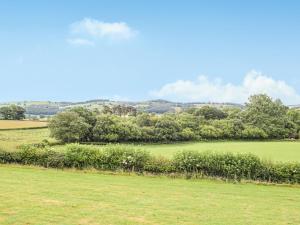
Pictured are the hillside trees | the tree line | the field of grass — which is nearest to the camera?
the field of grass

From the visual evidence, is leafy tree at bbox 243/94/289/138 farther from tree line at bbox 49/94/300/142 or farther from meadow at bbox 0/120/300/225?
Answer: meadow at bbox 0/120/300/225

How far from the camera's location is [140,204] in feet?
58.3

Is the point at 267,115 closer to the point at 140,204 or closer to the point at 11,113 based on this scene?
the point at 11,113

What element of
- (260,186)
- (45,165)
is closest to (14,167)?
(45,165)

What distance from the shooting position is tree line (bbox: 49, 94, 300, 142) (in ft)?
277

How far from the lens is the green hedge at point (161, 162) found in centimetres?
3033

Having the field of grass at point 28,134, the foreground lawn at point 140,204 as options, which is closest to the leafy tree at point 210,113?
the field of grass at point 28,134

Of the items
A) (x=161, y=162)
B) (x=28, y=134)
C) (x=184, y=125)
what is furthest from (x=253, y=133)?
(x=161, y=162)

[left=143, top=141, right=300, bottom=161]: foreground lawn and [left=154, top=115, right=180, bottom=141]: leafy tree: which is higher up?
[left=154, top=115, right=180, bottom=141]: leafy tree

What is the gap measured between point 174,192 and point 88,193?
5105 millimetres

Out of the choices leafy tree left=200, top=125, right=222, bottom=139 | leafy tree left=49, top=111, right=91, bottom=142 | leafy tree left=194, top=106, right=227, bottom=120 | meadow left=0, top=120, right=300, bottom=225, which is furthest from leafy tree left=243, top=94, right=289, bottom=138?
meadow left=0, top=120, right=300, bottom=225

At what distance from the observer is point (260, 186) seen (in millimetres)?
28594

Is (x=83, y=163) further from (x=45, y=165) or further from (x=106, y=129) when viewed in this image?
(x=106, y=129)

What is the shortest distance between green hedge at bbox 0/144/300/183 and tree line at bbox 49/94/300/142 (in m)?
49.3
